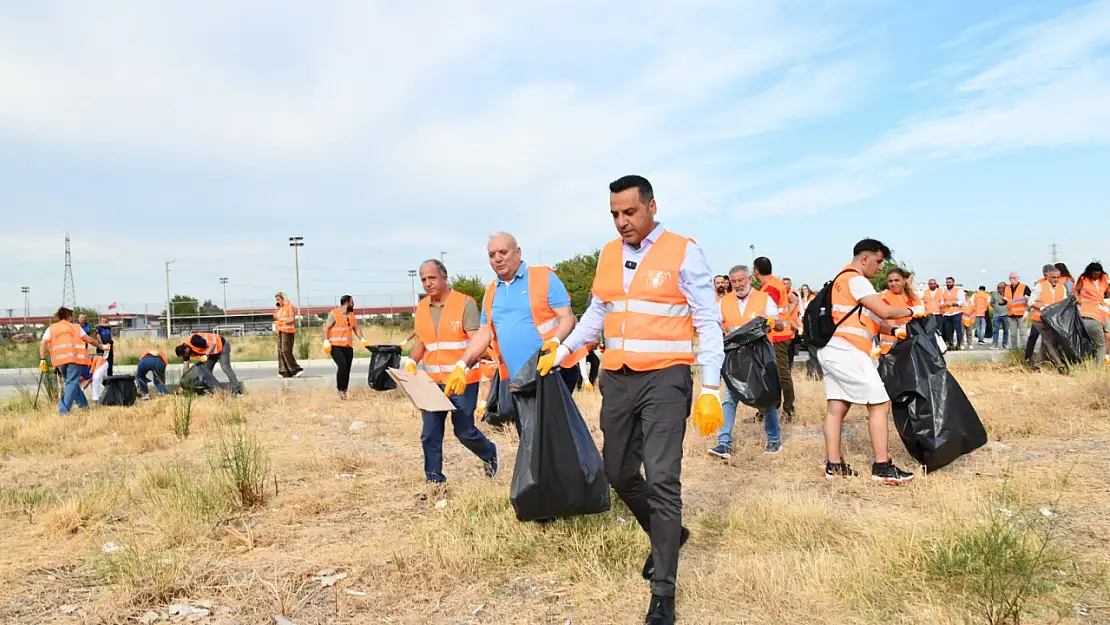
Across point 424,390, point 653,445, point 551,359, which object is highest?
point 551,359

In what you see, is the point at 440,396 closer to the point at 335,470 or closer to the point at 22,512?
A: the point at 335,470

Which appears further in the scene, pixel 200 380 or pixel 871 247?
pixel 200 380

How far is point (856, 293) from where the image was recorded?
5.52 metres

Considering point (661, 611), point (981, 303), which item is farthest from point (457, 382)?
point (981, 303)

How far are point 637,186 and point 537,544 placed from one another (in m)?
1.98

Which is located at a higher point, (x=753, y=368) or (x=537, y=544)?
(x=753, y=368)

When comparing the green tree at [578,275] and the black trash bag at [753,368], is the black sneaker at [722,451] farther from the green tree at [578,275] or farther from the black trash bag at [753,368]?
the green tree at [578,275]

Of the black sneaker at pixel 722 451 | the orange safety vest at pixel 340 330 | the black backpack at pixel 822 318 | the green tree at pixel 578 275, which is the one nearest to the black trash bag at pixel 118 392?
the orange safety vest at pixel 340 330

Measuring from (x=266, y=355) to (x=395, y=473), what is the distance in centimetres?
2134

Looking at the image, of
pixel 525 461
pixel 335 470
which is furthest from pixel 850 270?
pixel 335 470

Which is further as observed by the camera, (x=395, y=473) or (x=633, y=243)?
(x=395, y=473)

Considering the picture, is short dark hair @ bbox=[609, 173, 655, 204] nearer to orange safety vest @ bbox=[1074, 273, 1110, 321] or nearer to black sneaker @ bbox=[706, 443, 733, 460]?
black sneaker @ bbox=[706, 443, 733, 460]

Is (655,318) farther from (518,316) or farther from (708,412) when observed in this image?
(518,316)

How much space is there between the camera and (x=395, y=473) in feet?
20.6
